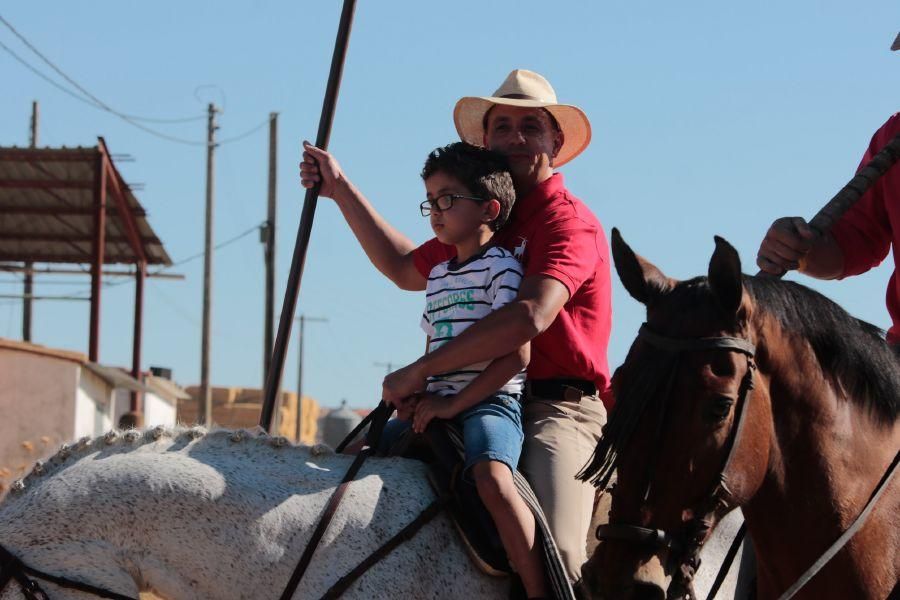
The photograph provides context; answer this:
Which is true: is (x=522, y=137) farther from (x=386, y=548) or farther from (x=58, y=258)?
(x=58, y=258)

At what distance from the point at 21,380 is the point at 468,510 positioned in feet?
64.4

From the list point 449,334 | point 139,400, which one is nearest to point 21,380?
point 139,400

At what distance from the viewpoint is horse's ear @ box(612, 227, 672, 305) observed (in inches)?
174

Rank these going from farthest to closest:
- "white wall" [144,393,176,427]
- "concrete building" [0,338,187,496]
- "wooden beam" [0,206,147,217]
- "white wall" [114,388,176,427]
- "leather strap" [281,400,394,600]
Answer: "white wall" [144,393,176,427] → "white wall" [114,388,176,427] → "wooden beam" [0,206,147,217] → "concrete building" [0,338,187,496] → "leather strap" [281,400,394,600]

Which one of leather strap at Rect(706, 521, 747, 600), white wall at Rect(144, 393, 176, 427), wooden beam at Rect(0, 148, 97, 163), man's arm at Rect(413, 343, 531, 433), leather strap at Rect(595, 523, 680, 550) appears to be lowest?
white wall at Rect(144, 393, 176, 427)

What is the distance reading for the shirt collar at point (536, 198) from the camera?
5.46 meters

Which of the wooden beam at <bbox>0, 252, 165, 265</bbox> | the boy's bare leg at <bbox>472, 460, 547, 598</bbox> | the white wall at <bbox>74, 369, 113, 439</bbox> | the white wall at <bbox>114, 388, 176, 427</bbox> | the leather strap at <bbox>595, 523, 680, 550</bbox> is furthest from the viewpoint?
the white wall at <bbox>114, 388, 176, 427</bbox>

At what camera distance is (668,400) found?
404cm

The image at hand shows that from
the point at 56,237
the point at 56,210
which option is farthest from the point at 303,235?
the point at 56,237

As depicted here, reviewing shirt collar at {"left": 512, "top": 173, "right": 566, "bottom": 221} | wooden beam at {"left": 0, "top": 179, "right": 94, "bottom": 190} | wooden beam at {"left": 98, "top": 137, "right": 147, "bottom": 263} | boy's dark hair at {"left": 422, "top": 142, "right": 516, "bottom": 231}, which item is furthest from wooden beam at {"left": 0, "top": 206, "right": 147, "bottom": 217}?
boy's dark hair at {"left": 422, "top": 142, "right": 516, "bottom": 231}

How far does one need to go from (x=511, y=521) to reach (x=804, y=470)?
3.40 feet

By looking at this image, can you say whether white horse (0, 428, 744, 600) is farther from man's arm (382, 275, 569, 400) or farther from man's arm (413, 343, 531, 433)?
man's arm (382, 275, 569, 400)

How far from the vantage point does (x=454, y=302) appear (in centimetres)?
505

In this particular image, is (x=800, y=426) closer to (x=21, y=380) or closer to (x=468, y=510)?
(x=468, y=510)
